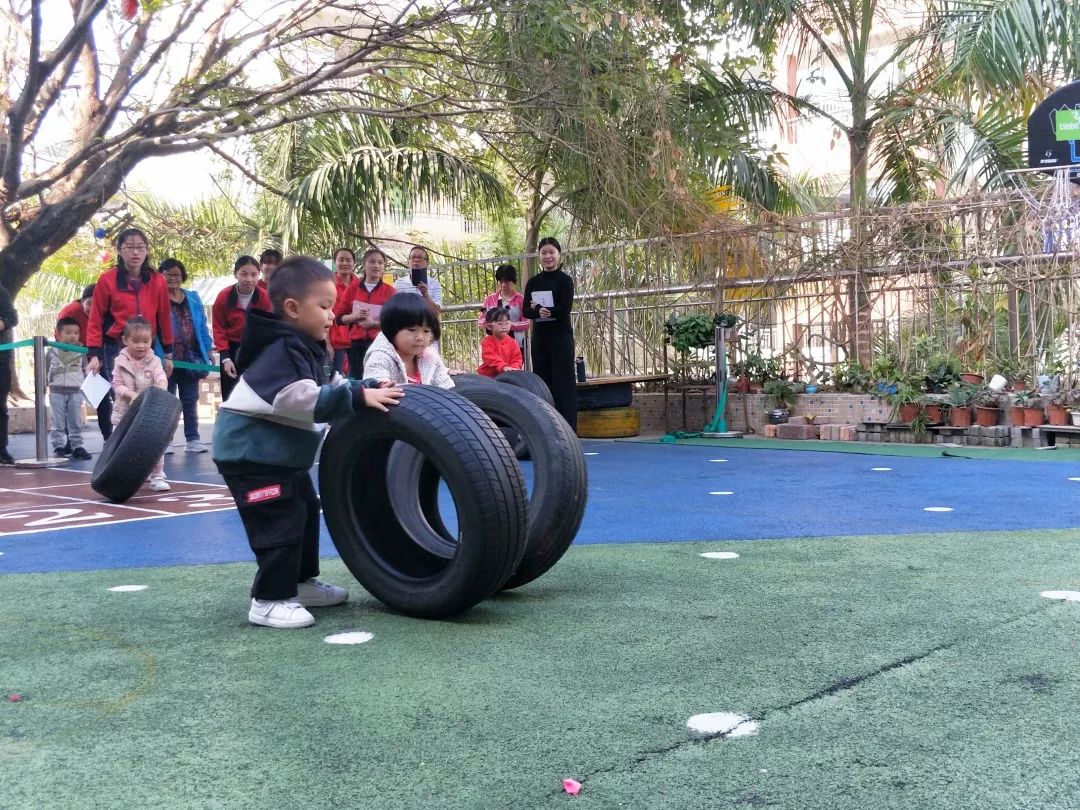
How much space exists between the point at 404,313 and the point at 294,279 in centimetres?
69

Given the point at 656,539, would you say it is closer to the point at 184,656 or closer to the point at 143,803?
the point at 184,656

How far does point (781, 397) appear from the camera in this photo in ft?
37.7

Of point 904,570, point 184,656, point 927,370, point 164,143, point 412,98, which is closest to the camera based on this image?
point 184,656

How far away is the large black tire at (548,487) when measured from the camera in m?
4.04

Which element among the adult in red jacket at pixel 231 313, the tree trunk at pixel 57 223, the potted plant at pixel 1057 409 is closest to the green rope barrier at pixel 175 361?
the adult in red jacket at pixel 231 313

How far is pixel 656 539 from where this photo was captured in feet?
17.5

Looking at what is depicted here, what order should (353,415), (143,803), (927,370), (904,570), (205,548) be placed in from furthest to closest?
(927,370) → (205,548) → (904,570) → (353,415) → (143,803)

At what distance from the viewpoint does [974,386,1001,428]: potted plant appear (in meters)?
9.84

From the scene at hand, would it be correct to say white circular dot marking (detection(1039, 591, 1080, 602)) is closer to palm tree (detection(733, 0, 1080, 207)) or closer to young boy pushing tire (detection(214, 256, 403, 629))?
young boy pushing tire (detection(214, 256, 403, 629))

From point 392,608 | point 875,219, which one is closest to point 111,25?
point 875,219

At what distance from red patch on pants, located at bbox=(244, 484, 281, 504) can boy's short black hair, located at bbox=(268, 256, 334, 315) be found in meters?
0.59

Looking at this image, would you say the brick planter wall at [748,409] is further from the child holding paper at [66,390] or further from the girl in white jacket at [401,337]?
the girl in white jacket at [401,337]

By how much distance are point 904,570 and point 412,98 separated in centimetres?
896

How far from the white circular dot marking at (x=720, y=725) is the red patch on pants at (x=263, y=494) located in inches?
65.7
